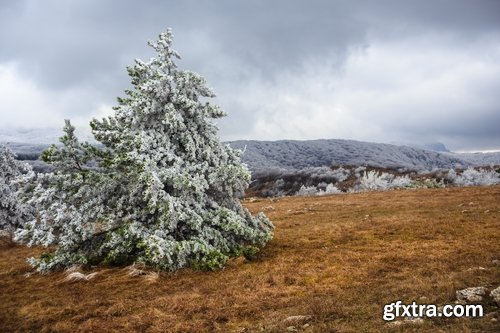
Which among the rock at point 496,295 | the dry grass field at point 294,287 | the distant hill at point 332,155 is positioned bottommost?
the dry grass field at point 294,287

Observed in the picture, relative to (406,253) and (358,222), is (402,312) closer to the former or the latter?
(406,253)

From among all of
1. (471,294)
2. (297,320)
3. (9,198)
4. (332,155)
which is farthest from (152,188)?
(332,155)

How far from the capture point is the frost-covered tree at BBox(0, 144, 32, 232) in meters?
25.5

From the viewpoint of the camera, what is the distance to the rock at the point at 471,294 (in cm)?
736

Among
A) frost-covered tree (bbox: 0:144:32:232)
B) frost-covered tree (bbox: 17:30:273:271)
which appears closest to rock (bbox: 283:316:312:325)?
frost-covered tree (bbox: 17:30:273:271)

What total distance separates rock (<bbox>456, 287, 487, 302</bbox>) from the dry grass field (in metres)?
0.24

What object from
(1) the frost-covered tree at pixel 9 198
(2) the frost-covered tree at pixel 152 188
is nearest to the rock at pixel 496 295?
(2) the frost-covered tree at pixel 152 188

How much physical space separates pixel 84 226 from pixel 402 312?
1096 cm

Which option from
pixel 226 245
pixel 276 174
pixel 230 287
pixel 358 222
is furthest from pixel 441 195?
pixel 276 174

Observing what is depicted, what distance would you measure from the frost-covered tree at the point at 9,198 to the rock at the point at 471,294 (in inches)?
972

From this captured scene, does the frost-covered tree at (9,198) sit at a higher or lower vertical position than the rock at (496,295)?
higher

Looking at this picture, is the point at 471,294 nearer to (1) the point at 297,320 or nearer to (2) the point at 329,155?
(1) the point at 297,320

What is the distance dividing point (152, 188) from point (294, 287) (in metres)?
5.62

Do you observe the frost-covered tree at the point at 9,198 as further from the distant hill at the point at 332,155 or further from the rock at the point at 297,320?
the distant hill at the point at 332,155
